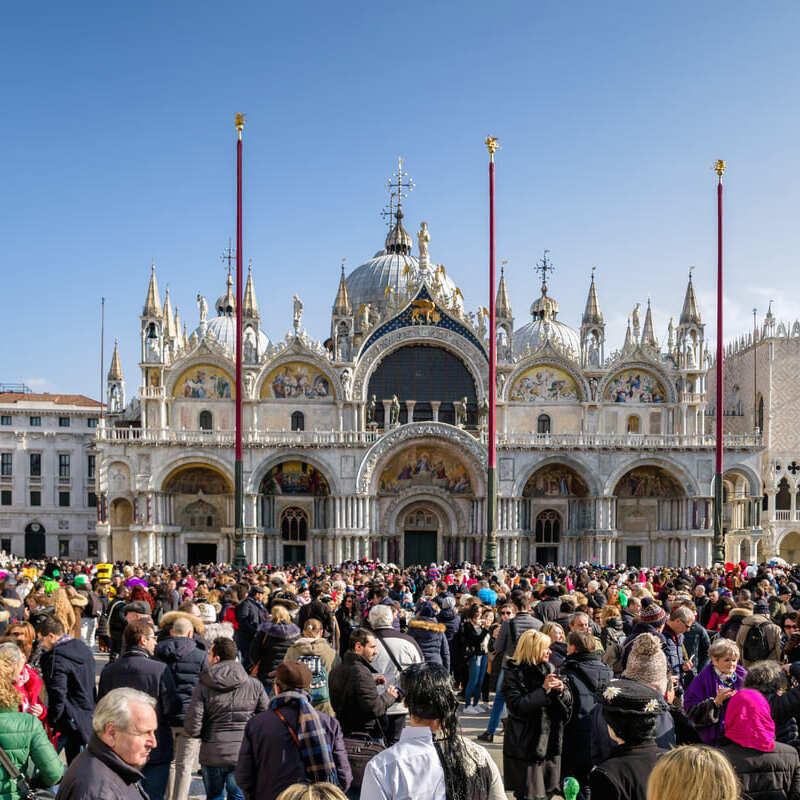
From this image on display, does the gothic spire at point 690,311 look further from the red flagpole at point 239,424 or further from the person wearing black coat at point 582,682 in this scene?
the person wearing black coat at point 582,682

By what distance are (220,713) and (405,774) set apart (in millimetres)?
3468

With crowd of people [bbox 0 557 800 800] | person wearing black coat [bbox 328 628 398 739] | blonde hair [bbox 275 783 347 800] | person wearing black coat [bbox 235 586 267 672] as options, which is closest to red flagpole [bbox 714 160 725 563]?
crowd of people [bbox 0 557 800 800]

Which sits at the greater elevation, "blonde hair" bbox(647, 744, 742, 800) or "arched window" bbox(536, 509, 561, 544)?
"blonde hair" bbox(647, 744, 742, 800)

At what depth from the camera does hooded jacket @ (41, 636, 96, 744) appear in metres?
8.95

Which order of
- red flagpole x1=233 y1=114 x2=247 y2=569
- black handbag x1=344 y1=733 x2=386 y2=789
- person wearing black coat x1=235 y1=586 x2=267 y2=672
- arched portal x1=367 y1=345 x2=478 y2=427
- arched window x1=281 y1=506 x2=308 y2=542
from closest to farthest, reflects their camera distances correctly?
black handbag x1=344 y1=733 x2=386 y2=789, person wearing black coat x1=235 y1=586 x2=267 y2=672, red flagpole x1=233 y1=114 x2=247 y2=569, arched window x1=281 y1=506 x2=308 y2=542, arched portal x1=367 y1=345 x2=478 y2=427

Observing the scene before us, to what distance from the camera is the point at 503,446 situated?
46.9 m

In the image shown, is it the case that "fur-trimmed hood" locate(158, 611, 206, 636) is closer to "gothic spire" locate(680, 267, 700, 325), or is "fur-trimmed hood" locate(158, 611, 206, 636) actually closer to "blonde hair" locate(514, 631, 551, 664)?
"blonde hair" locate(514, 631, 551, 664)

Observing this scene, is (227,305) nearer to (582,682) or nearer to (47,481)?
(47,481)

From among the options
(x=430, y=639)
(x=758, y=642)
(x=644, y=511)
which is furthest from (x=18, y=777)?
(x=644, y=511)

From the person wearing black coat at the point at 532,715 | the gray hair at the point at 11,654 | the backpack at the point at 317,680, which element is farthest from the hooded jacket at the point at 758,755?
the gray hair at the point at 11,654

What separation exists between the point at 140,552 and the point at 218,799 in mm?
39601


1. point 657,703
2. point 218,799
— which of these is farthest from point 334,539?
point 657,703

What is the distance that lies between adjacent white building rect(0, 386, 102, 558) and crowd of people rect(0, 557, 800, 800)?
5338cm

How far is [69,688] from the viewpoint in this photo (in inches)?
355
